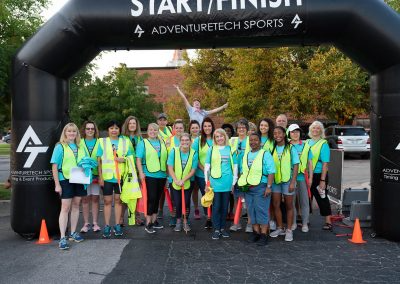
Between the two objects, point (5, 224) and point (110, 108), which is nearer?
point (5, 224)

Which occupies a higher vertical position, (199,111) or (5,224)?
(199,111)

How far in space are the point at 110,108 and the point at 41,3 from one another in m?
13.9

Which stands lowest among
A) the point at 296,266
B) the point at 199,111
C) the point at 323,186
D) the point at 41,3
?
the point at 296,266

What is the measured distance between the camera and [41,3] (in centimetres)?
1041

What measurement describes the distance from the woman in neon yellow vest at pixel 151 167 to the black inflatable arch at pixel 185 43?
1.31 m

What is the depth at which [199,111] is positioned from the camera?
330 inches

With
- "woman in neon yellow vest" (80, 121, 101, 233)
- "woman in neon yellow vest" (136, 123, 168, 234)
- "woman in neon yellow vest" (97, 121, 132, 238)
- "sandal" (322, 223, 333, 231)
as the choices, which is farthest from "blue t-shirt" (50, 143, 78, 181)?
"sandal" (322, 223, 333, 231)

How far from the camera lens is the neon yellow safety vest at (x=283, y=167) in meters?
5.71

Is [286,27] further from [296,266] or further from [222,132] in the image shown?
[296,266]

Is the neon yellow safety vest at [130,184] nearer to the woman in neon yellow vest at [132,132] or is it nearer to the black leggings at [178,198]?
the woman in neon yellow vest at [132,132]

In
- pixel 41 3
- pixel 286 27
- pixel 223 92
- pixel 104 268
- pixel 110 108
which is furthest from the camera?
pixel 110 108

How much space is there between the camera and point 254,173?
5461mm

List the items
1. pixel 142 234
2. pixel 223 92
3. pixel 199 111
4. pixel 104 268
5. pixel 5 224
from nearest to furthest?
pixel 104 268 < pixel 142 234 < pixel 5 224 < pixel 199 111 < pixel 223 92

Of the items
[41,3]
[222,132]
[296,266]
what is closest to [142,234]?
[222,132]
